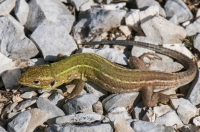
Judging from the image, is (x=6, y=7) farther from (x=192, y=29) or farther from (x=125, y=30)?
(x=192, y=29)

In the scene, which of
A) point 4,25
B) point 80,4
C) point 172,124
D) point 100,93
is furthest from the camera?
point 80,4

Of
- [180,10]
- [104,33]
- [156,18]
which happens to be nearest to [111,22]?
[104,33]

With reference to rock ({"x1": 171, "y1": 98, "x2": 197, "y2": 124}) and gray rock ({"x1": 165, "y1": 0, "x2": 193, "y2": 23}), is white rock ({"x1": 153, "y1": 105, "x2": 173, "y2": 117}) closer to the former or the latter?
rock ({"x1": 171, "y1": 98, "x2": 197, "y2": 124})

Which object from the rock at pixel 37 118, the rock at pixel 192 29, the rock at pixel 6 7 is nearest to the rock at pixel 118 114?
the rock at pixel 37 118

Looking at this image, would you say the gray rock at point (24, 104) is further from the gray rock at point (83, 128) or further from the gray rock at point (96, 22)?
the gray rock at point (96, 22)

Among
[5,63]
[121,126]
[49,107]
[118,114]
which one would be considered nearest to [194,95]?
[118,114]

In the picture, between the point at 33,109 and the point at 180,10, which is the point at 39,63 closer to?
the point at 33,109
